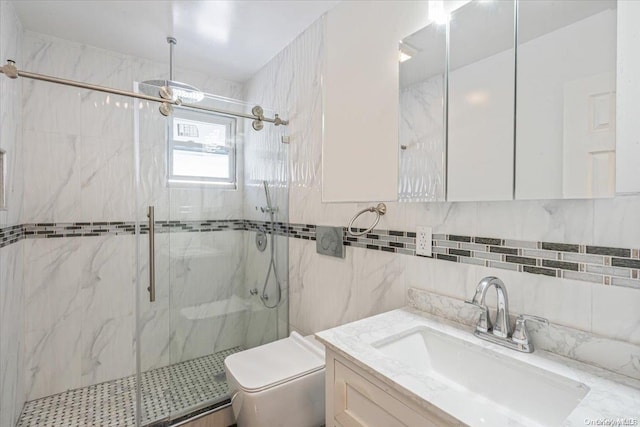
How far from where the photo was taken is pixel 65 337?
84.7 inches

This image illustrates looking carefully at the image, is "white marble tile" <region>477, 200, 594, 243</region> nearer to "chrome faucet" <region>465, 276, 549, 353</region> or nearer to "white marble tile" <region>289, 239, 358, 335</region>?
"chrome faucet" <region>465, 276, 549, 353</region>

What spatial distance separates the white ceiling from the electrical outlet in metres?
1.44

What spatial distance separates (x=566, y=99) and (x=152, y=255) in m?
2.02

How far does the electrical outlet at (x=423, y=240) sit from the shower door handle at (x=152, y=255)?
1.47m

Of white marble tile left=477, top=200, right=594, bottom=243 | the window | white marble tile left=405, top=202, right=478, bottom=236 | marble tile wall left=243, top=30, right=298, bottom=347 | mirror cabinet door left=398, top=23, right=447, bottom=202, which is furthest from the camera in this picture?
marble tile wall left=243, top=30, right=298, bottom=347

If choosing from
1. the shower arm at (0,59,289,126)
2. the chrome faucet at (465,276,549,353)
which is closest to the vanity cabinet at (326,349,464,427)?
the chrome faucet at (465,276,549,353)

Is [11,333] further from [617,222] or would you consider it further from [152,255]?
[617,222]

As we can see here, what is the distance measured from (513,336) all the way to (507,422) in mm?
419

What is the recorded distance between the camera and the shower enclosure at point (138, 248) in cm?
178

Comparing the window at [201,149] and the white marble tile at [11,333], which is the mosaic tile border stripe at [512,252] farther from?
the window at [201,149]

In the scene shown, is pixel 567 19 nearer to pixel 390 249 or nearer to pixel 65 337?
pixel 390 249

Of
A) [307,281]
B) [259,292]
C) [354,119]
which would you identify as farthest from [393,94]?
[259,292]

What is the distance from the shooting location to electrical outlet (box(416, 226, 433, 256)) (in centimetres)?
128

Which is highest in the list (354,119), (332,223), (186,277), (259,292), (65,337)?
(354,119)
